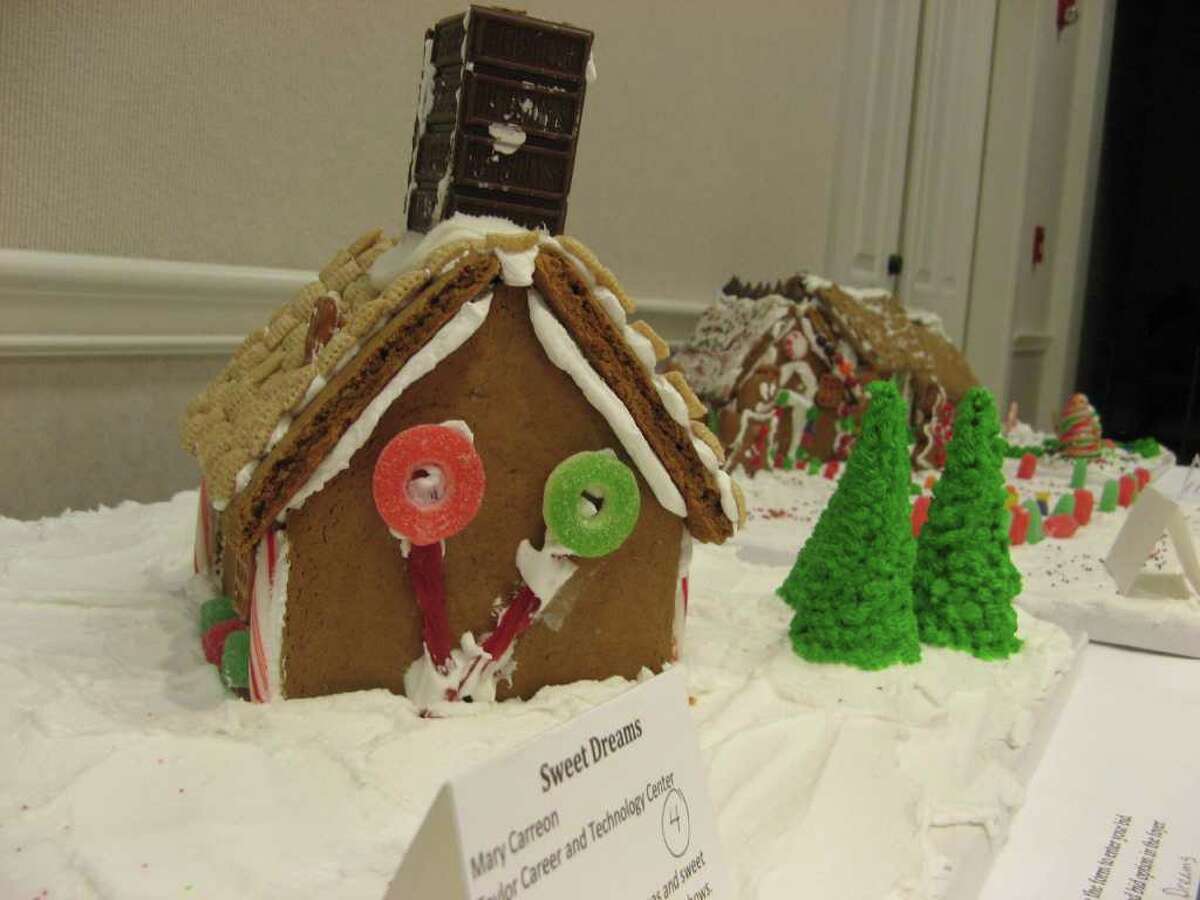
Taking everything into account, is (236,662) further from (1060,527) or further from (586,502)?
(1060,527)

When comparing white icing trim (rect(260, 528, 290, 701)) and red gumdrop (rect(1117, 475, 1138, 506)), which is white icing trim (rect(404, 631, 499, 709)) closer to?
white icing trim (rect(260, 528, 290, 701))

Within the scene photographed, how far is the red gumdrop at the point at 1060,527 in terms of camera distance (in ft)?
8.20

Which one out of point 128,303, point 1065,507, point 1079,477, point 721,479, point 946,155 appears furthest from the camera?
point 946,155

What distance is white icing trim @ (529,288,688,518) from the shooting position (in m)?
1.22

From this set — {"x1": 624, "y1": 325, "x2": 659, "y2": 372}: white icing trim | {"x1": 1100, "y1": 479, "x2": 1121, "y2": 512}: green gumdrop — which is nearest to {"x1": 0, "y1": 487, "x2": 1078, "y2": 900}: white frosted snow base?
{"x1": 624, "y1": 325, "x2": 659, "y2": 372}: white icing trim

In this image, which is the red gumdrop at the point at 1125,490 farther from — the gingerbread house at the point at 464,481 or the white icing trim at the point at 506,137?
the white icing trim at the point at 506,137

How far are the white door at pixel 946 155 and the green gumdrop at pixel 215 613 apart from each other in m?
4.49

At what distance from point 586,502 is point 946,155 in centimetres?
473

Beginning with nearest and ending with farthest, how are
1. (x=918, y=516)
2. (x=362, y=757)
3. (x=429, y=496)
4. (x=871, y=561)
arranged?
1. (x=362, y=757)
2. (x=429, y=496)
3. (x=871, y=561)
4. (x=918, y=516)

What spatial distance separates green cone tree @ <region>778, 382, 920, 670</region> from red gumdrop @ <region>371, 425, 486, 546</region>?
20.3 inches

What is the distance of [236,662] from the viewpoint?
4.06ft

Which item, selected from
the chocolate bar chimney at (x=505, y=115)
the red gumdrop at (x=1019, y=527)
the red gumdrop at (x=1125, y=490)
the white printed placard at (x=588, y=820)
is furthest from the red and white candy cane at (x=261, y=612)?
the red gumdrop at (x=1125, y=490)

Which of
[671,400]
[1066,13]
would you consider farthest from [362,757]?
[1066,13]

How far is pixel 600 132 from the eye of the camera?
3273 mm
